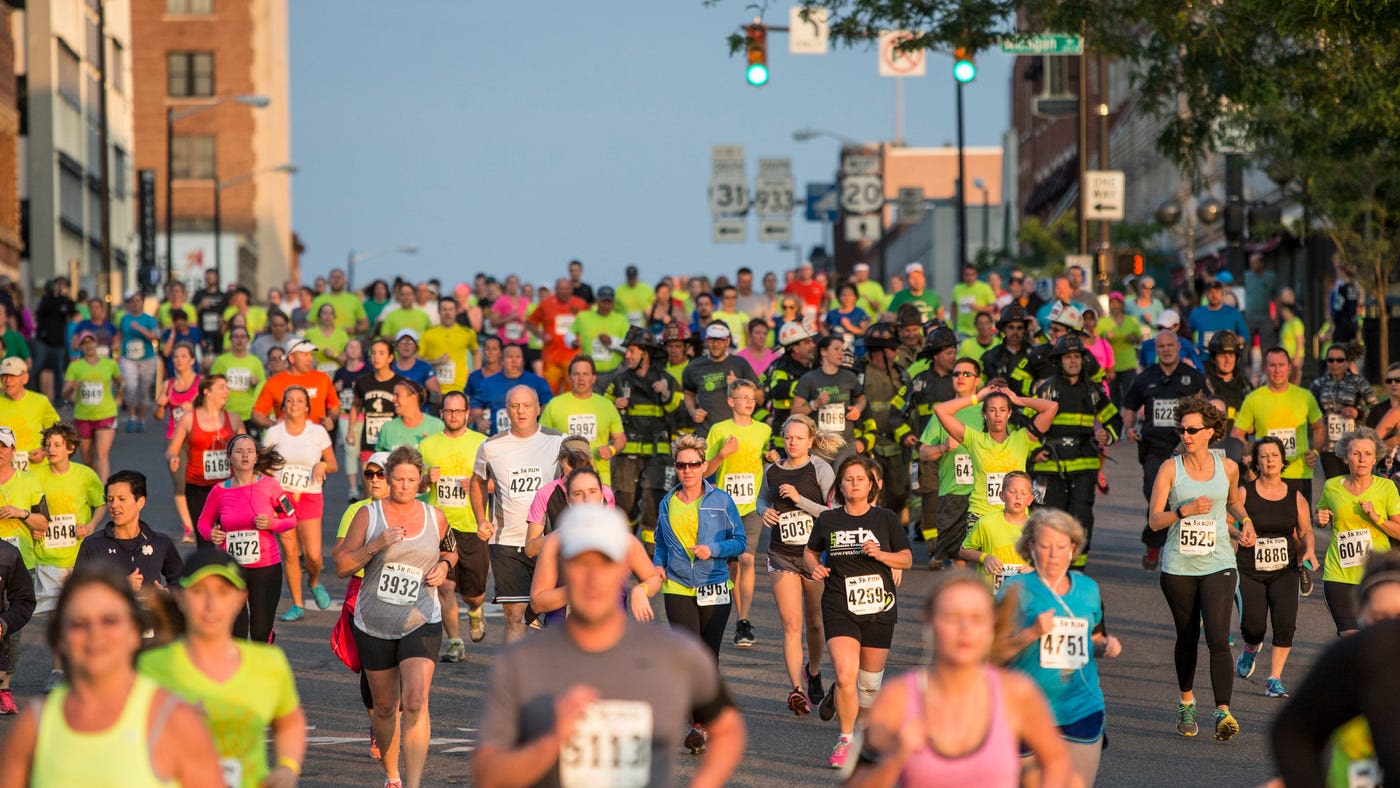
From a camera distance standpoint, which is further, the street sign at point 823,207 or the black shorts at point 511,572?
the street sign at point 823,207

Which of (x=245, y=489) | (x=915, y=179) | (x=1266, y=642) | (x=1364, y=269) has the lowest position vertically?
(x=1266, y=642)

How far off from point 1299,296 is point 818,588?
35.5 meters

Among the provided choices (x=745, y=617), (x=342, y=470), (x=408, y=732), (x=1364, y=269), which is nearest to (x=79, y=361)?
(x=342, y=470)

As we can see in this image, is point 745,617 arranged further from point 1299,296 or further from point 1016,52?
point 1299,296

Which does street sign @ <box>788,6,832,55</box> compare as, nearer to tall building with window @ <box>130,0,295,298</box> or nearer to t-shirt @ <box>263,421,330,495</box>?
t-shirt @ <box>263,421,330,495</box>

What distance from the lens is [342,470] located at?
2666cm

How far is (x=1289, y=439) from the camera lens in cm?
1554

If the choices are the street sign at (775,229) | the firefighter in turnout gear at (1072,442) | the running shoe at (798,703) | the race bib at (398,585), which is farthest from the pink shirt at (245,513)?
the street sign at (775,229)

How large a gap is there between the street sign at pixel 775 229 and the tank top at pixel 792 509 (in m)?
40.0

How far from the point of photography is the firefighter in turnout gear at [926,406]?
18156 mm

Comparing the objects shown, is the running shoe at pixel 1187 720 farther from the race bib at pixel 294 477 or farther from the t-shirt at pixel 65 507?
the race bib at pixel 294 477

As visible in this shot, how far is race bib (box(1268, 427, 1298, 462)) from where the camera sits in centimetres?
1547

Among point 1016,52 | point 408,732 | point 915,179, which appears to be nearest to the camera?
point 408,732

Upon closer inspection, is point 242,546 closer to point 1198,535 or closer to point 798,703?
point 798,703
